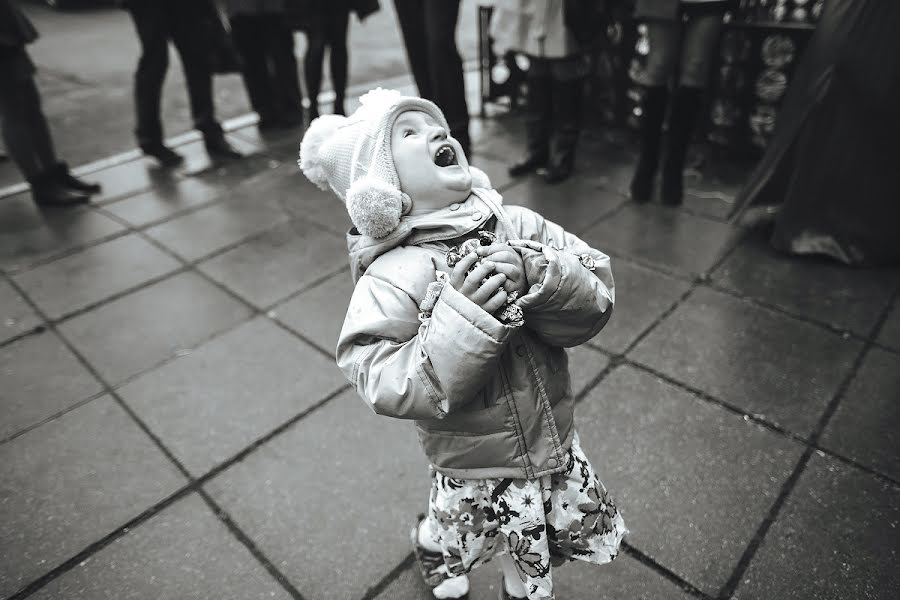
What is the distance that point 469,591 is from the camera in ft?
5.95

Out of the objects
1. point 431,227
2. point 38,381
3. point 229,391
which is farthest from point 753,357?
point 38,381

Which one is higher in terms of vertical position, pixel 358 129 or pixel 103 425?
pixel 358 129

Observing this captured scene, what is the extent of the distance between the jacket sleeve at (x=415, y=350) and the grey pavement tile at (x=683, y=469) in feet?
3.66

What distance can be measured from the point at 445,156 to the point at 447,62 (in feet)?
9.39

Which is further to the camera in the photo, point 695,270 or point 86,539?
point 695,270

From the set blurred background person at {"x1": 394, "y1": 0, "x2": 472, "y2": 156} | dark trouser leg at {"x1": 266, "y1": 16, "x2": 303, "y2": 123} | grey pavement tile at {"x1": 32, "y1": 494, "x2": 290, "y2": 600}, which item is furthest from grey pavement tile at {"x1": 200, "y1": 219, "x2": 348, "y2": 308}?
dark trouser leg at {"x1": 266, "y1": 16, "x2": 303, "y2": 123}

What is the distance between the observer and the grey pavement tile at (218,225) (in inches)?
149

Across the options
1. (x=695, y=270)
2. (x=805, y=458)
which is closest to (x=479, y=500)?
(x=805, y=458)

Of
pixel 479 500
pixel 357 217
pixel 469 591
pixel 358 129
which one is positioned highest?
pixel 358 129

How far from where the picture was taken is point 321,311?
309 centimetres

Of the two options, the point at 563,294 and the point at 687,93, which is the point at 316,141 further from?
the point at 687,93

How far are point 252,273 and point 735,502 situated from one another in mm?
2728

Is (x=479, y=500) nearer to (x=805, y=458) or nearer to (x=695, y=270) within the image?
(x=805, y=458)

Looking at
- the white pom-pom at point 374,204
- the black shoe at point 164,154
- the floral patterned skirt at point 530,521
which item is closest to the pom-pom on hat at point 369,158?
the white pom-pom at point 374,204
